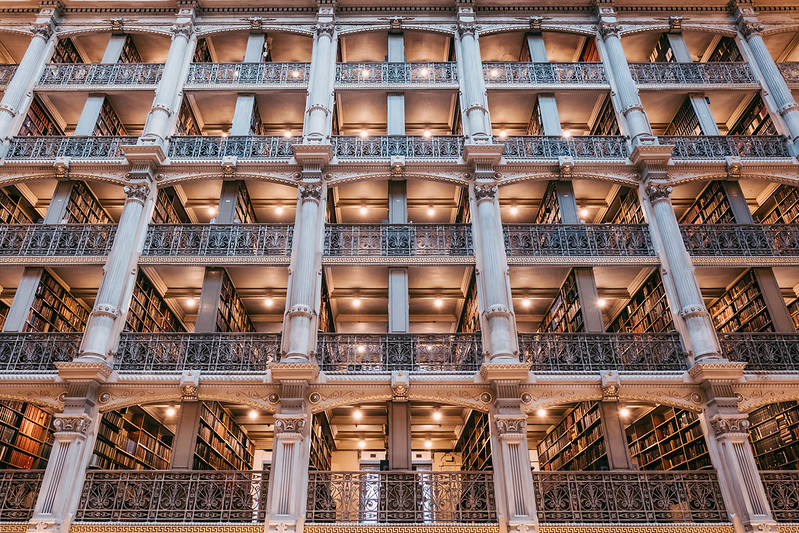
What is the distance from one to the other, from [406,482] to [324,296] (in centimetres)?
436

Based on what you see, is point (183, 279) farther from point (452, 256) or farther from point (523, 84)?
point (523, 84)

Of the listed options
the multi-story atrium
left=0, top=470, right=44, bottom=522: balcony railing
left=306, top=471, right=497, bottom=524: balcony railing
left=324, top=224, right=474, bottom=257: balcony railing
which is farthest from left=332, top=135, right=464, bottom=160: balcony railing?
left=0, top=470, right=44, bottom=522: balcony railing

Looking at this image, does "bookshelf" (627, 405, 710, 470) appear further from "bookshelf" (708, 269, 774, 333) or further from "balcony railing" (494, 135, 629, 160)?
"balcony railing" (494, 135, 629, 160)

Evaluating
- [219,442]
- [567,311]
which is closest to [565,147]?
[567,311]

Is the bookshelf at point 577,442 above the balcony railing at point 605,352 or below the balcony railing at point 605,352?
below

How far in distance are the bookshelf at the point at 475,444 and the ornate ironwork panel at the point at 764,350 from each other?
451 cm

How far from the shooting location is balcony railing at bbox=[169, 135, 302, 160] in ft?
40.4

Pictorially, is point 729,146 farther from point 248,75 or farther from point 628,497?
point 248,75

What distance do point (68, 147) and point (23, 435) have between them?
611 cm

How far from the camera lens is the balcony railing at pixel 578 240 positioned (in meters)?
11.1

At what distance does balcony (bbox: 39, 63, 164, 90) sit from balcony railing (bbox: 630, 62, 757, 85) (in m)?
11.7

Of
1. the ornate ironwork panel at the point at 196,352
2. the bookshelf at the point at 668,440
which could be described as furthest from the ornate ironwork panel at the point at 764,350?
the ornate ironwork panel at the point at 196,352

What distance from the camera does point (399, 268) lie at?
1106 centimetres

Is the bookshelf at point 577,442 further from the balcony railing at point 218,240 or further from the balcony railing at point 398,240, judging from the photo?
the balcony railing at point 218,240
